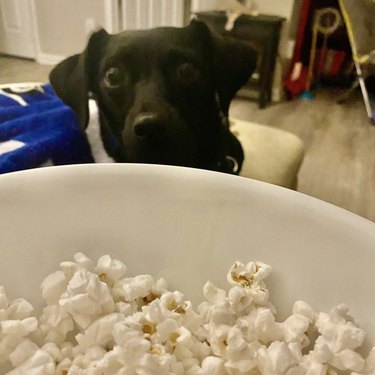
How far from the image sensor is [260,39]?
1.27 m

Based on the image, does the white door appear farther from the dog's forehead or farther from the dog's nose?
the dog's nose

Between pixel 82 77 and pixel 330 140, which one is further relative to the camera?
pixel 330 140

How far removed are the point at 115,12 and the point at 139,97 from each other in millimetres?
254

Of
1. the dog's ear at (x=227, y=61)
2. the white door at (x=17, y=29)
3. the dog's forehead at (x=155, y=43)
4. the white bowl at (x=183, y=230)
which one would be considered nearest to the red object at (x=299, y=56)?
the dog's ear at (x=227, y=61)

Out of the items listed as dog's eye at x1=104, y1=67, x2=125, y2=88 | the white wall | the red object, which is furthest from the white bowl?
the red object

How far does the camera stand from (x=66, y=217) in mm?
635

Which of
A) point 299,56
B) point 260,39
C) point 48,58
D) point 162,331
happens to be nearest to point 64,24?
point 48,58

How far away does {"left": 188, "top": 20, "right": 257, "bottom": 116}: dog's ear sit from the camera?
1.02m

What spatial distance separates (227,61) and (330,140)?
0.41m

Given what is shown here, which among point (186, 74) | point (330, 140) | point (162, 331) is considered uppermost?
point (186, 74)

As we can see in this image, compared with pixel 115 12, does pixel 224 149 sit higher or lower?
lower

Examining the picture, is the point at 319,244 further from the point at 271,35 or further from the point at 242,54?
the point at 271,35

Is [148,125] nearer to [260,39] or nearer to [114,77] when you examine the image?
[114,77]

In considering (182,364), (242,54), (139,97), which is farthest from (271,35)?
(182,364)
